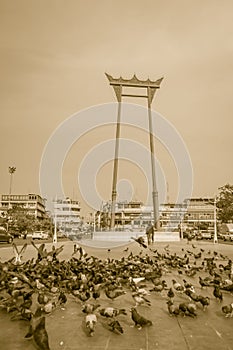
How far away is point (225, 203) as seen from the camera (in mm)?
69938

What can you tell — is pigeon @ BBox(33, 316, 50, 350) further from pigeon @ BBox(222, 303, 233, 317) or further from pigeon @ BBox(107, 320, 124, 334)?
pigeon @ BBox(222, 303, 233, 317)

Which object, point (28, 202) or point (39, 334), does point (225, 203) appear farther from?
point (28, 202)

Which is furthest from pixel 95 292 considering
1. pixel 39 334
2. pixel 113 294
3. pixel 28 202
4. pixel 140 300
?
pixel 28 202

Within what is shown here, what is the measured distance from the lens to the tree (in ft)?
226

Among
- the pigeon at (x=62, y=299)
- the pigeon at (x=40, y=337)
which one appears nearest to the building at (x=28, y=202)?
the pigeon at (x=62, y=299)

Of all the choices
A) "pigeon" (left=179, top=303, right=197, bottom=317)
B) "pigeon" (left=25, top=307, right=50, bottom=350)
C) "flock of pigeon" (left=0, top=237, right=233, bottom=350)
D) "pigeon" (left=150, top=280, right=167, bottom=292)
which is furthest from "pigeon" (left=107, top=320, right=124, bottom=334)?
"pigeon" (left=150, top=280, right=167, bottom=292)

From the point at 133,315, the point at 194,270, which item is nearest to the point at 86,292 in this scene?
the point at 133,315

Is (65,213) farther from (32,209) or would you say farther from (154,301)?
(154,301)

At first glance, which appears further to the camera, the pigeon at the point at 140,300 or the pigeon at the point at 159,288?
the pigeon at the point at 159,288

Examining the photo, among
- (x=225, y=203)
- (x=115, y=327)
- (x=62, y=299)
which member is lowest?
(x=115, y=327)

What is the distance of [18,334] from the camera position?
17.1ft

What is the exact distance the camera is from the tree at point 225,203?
6881cm

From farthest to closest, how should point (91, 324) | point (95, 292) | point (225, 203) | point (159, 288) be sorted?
1. point (225, 203)
2. point (159, 288)
3. point (95, 292)
4. point (91, 324)

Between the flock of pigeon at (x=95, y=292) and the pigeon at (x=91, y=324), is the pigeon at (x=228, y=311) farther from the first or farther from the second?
the pigeon at (x=91, y=324)
